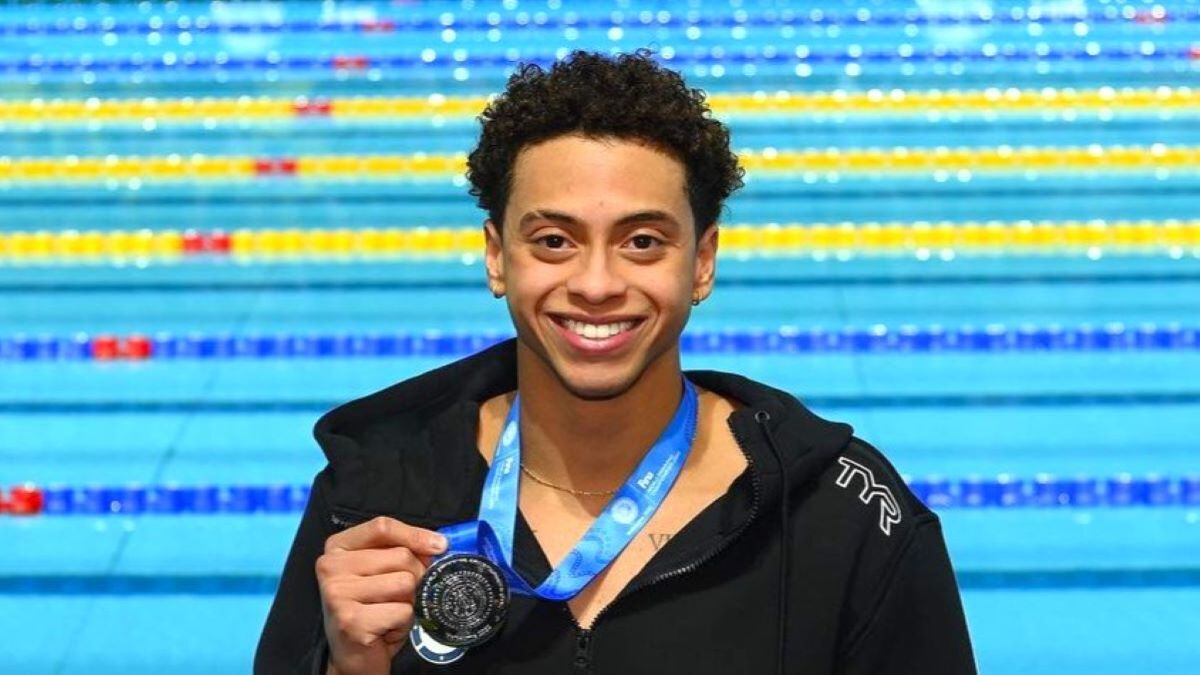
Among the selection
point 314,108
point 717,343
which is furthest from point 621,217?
point 314,108

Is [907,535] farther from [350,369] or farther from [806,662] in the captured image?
[350,369]

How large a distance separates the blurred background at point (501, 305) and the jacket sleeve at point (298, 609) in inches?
86.0

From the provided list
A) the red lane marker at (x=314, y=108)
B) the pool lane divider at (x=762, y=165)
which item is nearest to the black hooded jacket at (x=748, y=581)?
the pool lane divider at (x=762, y=165)

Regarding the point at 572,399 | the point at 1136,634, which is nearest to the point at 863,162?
the point at 1136,634

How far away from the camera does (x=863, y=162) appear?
6457mm

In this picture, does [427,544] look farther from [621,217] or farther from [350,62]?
[350,62]

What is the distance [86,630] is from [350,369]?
135 cm

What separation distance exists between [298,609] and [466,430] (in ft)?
0.60

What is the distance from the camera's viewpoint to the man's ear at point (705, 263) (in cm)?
143

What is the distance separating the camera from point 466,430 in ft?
4.83

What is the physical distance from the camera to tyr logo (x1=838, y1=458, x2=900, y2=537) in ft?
4.53

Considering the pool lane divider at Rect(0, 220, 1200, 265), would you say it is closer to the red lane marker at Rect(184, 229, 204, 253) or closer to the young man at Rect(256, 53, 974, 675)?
the red lane marker at Rect(184, 229, 204, 253)

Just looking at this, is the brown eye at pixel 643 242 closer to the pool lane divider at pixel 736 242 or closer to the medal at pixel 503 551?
the medal at pixel 503 551

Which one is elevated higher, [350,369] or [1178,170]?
[1178,170]
